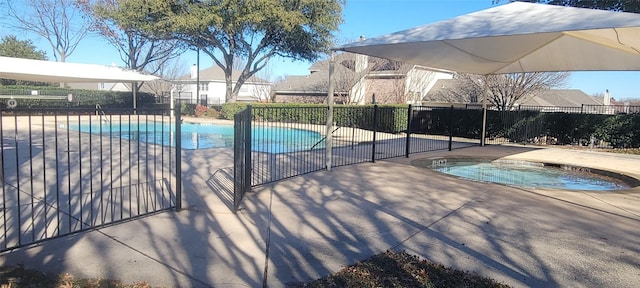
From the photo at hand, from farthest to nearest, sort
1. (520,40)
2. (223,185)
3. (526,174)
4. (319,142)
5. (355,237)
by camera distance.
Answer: (319,142)
(526,174)
(520,40)
(223,185)
(355,237)

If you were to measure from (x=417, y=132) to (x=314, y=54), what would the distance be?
10.9 metres

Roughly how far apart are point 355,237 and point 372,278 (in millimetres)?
1066

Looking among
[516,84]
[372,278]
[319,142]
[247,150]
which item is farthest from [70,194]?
[516,84]

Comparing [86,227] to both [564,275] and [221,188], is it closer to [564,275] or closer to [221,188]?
[221,188]

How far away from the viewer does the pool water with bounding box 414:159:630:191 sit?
7.84 m

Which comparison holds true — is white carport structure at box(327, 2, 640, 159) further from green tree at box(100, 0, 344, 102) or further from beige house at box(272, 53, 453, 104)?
beige house at box(272, 53, 453, 104)

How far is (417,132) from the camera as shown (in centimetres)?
1752

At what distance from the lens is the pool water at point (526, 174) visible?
25.7 feet

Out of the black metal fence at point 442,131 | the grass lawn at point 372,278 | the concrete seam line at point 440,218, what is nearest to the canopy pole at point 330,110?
the black metal fence at point 442,131

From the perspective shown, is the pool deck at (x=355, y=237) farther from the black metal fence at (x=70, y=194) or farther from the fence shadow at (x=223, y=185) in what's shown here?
the black metal fence at (x=70, y=194)

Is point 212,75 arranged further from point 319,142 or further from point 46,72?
point 46,72

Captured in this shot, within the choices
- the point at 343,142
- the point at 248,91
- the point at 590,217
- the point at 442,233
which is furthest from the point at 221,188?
the point at 248,91

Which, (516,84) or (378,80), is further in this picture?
(378,80)

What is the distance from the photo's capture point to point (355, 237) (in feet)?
13.8
